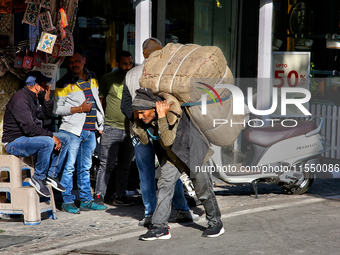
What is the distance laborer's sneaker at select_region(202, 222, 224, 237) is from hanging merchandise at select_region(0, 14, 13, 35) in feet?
11.6

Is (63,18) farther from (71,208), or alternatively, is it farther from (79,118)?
(71,208)

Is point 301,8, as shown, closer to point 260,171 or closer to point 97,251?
point 260,171

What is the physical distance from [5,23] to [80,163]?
6.69 ft

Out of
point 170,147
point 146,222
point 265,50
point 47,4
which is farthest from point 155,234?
point 265,50

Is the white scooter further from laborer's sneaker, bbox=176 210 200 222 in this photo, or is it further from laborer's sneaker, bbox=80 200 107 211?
laborer's sneaker, bbox=80 200 107 211

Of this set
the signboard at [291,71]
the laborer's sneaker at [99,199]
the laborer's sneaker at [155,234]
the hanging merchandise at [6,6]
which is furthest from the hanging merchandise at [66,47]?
the signboard at [291,71]

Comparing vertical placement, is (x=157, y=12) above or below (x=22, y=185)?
above

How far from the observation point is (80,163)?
267 inches

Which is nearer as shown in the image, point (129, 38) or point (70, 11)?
point (70, 11)

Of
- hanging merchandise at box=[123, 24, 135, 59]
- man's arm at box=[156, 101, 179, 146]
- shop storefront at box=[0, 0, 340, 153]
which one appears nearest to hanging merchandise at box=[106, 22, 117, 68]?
shop storefront at box=[0, 0, 340, 153]

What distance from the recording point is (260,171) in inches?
288

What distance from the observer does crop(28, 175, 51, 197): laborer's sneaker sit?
5.97 meters

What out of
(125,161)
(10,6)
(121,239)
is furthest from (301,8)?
(121,239)

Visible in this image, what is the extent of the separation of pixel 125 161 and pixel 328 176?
3.93 meters
